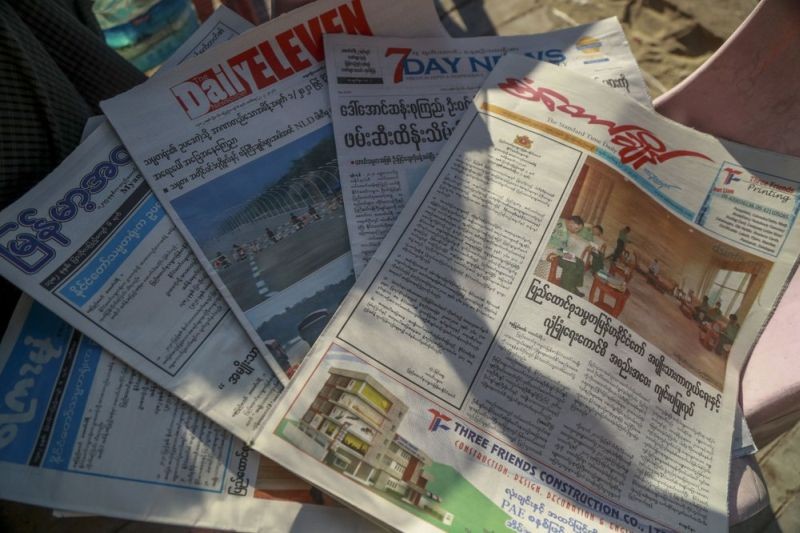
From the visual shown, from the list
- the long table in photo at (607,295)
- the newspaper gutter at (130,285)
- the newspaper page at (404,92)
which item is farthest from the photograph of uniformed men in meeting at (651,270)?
the newspaper gutter at (130,285)

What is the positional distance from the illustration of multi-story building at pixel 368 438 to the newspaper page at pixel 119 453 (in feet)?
0.14

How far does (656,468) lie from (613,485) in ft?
0.14

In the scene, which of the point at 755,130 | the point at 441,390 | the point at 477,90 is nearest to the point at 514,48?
the point at 477,90

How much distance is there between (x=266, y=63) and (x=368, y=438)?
0.40m

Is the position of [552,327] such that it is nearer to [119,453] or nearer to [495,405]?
[495,405]

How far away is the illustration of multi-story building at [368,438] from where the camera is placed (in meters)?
0.42

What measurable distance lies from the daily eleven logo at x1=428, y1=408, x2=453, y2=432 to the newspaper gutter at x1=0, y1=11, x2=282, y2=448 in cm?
14

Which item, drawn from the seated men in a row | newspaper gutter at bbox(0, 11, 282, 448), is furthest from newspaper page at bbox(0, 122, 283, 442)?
the seated men in a row

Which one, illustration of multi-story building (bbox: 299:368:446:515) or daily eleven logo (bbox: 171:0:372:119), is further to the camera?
daily eleven logo (bbox: 171:0:372:119)

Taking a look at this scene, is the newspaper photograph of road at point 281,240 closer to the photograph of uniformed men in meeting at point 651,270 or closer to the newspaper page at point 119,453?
the newspaper page at point 119,453

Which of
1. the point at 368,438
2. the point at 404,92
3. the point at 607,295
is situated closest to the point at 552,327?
the point at 607,295

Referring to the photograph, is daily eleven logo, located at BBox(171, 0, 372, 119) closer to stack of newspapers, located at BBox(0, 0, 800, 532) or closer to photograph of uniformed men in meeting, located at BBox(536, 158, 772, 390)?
stack of newspapers, located at BBox(0, 0, 800, 532)

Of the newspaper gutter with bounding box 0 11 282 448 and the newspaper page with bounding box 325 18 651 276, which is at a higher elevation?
the newspaper page with bounding box 325 18 651 276

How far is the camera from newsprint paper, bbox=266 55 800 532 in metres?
0.44
